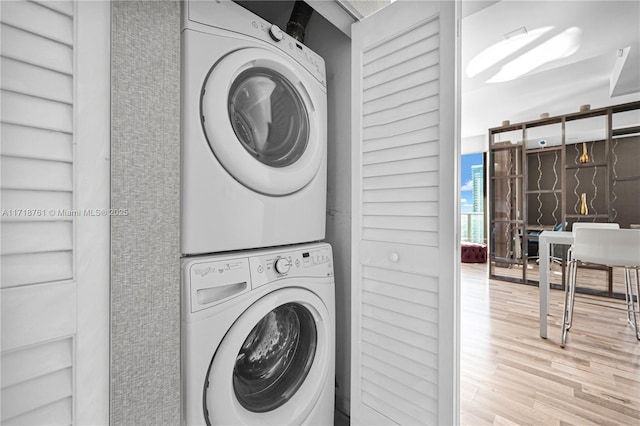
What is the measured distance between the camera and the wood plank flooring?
140 centimetres

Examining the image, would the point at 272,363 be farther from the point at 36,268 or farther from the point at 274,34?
the point at 274,34

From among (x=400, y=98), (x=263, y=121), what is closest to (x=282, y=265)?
(x=263, y=121)

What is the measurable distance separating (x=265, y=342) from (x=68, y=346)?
0.60m

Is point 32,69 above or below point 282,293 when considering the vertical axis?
above

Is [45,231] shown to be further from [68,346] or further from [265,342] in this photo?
[265,342]

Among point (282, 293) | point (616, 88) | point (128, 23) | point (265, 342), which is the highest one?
point (616, 88)

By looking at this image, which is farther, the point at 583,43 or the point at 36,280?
the point at 583,43

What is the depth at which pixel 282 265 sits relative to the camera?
0.97m

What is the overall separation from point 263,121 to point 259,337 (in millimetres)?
770

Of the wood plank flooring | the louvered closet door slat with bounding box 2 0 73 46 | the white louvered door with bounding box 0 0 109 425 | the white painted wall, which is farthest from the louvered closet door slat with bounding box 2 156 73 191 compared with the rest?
the wood plank flooring

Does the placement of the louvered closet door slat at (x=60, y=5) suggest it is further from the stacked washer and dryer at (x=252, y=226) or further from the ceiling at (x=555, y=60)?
the ceiling at (x=555, y=60)

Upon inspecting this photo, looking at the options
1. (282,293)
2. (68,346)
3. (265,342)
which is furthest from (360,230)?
(68,346)

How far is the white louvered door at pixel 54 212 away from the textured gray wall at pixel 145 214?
2cm

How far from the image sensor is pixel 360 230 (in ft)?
3.81
